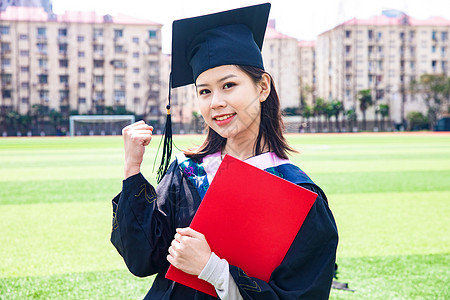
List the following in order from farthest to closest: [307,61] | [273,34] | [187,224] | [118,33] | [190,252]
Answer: [118,33] → [307,61] → [273,34] → [187,224] → [190,252]

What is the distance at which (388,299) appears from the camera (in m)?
3.18

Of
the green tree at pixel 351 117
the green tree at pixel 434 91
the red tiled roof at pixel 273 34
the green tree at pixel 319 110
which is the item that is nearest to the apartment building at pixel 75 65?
the green tree at pixel 319 110

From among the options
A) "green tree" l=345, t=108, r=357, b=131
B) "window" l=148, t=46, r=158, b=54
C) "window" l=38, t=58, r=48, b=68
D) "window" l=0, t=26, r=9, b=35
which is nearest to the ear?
"green tree" l=345, t=108, r=357, b=131

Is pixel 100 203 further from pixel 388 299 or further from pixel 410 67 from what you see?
pixel 410 67

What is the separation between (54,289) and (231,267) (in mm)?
2621

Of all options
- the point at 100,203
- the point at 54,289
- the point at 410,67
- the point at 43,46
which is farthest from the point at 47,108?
the point at 54,289

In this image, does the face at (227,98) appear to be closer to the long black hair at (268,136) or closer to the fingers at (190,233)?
the long black hair at (268,136)

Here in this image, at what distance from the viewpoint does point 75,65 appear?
51500mm

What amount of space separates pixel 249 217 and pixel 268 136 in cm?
38

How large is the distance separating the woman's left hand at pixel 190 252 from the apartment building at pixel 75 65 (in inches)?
1989

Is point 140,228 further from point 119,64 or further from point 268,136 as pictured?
point 119,64

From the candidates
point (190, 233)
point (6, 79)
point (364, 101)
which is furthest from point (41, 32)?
point (190, 233)

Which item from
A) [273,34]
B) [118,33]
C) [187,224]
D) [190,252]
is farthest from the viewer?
Answer: [118,33]

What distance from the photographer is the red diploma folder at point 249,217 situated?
3.85 feet
